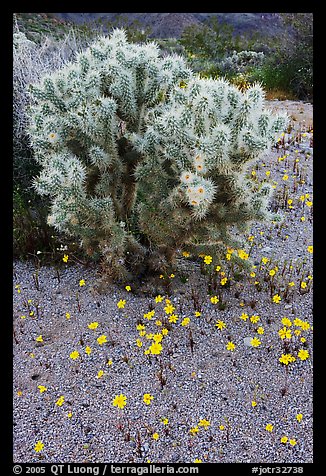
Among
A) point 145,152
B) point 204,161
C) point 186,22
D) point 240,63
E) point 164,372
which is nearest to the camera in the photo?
point 164,372

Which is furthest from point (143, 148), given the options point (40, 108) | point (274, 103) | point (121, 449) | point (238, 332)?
point (274, 103)

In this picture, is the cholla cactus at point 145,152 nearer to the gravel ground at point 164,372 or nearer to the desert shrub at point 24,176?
the gravel ground at point 164,372

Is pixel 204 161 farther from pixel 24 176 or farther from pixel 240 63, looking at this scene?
pixel 240 63

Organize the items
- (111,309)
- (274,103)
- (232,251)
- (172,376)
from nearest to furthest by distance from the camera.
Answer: (172,376) < (111,309) < (232,251) < (274,103)

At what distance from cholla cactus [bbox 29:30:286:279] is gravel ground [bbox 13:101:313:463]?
450 millimetres

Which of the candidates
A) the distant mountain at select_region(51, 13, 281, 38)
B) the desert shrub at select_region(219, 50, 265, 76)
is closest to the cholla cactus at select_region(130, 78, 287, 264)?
the desert shrub at select_region(219, 50, 265, 76)

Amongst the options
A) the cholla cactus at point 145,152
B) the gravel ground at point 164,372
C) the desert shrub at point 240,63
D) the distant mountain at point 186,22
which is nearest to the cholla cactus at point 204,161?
the cholla cactus at point 145,152

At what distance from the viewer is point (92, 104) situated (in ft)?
12.1

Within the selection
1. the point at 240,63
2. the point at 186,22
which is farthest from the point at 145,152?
the point at 186,22

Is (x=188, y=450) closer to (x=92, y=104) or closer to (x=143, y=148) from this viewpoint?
(x=143, y=148)

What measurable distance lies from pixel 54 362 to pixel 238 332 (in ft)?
4.50

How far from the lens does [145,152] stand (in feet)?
12.3

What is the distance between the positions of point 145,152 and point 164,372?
1678mm
